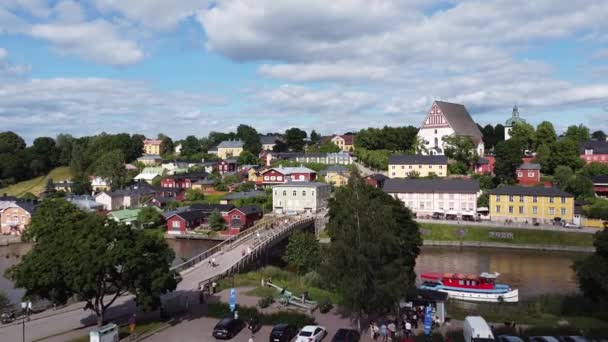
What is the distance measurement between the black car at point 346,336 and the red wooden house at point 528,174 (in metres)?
50.2

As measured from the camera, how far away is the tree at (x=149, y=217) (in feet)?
175

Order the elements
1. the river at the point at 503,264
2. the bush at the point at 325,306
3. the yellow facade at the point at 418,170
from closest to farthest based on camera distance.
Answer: the bush at the point at 325,306 → the river at the point at 503,264 → the yellow facade at the point at 418,170

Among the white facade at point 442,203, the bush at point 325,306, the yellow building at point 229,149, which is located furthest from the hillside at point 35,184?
the bush at point 325,306

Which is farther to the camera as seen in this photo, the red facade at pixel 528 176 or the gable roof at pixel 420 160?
the gable roof at pixel 420 160

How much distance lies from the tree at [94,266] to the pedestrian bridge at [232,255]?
20.9ft

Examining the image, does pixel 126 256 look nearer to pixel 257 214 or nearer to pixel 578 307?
pixel 578 307

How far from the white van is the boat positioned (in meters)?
11.2

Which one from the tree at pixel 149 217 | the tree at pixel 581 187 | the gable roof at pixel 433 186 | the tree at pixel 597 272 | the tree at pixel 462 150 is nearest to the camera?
the tree at pixel 597 272

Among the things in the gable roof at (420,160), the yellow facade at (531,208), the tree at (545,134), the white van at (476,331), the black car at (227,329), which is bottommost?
the black car at (227,329)

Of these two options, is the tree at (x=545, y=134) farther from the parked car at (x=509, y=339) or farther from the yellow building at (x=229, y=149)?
the parked car at (x=509, y=339)

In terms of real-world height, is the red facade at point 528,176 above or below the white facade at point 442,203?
above

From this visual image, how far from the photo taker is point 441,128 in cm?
7806

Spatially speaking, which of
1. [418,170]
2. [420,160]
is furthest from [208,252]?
[420,160]

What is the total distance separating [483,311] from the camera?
22906 mm
